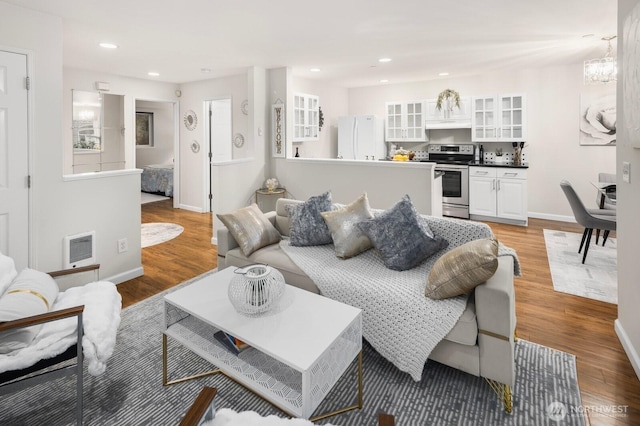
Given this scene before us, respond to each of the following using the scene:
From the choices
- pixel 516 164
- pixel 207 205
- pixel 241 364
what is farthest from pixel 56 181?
pixel 516 164

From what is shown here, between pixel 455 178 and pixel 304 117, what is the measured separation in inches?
110

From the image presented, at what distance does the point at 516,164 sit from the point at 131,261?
19.2ft

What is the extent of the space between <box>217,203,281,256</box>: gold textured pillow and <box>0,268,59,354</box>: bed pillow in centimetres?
130

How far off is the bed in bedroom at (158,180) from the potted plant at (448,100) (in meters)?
5.95

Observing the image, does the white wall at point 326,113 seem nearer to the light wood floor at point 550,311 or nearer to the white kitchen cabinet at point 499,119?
the light wood floor at point 550,311

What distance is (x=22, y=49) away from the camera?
2852mm

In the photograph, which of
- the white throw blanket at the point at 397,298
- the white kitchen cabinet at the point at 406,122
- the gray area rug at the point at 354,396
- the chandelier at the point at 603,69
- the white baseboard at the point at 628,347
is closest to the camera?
the gray area rug at the point at 354,396

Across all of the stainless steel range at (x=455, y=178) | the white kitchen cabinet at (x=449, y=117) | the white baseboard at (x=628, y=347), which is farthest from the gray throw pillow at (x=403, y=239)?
the white kitchen cabinet at (x=449, y=117)

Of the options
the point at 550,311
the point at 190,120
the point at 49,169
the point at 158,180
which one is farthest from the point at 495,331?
the point at 158,180

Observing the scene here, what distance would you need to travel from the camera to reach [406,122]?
23.2 feet

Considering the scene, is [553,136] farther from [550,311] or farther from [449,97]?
[550,311]

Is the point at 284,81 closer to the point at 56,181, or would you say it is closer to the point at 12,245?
the point at 56,181

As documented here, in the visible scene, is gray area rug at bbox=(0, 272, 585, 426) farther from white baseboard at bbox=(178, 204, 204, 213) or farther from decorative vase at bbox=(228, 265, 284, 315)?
white baseboard at bbox=(178, 204, 204, 213)

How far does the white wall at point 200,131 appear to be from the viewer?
20.3 ft
